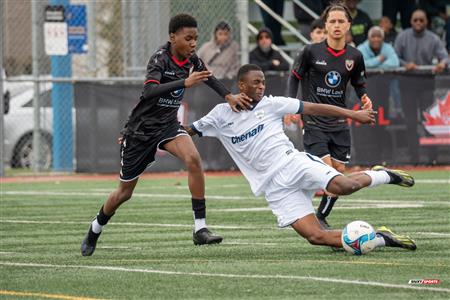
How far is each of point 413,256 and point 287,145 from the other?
138 cm

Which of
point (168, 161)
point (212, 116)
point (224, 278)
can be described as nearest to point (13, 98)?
point (168, 161)

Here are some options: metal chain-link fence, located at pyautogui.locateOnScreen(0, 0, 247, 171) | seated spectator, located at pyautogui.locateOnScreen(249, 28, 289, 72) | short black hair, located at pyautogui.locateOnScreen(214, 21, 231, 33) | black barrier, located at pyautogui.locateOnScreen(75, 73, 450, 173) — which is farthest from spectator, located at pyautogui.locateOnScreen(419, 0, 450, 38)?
short black hair, located at pyautogui.locateOnScreen(214, 21, 231, 33)

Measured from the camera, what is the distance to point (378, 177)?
10039mm

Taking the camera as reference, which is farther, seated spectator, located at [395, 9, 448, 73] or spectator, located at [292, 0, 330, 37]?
spectator, located at [292, 0, 330, 37]

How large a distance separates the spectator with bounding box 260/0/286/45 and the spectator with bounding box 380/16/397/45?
220 centimetres

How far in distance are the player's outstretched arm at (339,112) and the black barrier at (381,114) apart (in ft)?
38.2

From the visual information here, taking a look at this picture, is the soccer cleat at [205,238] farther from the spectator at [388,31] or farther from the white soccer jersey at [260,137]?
the spectator at [388,31]

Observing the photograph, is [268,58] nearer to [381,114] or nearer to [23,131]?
[381,114]

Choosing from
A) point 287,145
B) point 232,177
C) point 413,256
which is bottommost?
point 232,177

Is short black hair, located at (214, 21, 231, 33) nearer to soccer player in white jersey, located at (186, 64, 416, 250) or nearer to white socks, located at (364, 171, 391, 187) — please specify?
soccer player in white jersey, located at (186, 64, 416, 250)

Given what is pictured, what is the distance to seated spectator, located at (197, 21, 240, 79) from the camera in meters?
22.2

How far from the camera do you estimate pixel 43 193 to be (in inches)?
721

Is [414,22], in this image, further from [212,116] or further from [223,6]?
[212,116]

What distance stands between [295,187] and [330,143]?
9.11 feet
